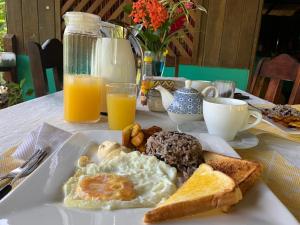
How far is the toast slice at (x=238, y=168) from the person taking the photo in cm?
40

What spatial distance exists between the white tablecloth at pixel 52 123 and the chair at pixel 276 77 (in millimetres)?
797

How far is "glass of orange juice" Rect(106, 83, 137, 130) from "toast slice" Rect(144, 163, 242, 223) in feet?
1.13

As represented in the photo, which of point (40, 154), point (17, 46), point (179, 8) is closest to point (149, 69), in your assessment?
point (179, 8)

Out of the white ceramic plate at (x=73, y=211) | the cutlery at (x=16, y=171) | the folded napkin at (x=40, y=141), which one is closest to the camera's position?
the white ceramic plate at (x=73, y=211)

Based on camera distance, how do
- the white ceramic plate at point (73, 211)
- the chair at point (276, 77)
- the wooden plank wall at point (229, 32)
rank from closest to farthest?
the white ceramic plate at point (73, 211) → the chair at point (276, 77) → the wooden plank wall at point (229, 32)

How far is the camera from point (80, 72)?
0.78 meters

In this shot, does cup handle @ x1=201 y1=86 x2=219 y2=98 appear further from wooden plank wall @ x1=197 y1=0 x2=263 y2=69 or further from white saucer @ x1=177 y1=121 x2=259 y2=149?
wooden plank wall @ x1=197 y1=0 x2=263 y2=69

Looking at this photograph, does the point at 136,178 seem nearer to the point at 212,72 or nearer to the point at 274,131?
the point at 274,131

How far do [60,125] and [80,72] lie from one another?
163 millimetres

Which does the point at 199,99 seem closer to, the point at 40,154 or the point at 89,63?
the point at 89,63

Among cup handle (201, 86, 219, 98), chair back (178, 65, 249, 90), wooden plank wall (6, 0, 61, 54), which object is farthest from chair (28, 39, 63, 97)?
chair back (178, 65, 249, 90)

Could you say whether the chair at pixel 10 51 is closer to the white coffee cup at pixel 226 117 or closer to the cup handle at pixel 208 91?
the cup handle at pixel 208 91

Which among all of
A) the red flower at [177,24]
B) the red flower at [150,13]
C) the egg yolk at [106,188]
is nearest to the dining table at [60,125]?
the egg yolk at [106,188]

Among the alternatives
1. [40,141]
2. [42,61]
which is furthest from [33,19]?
[40,141]
